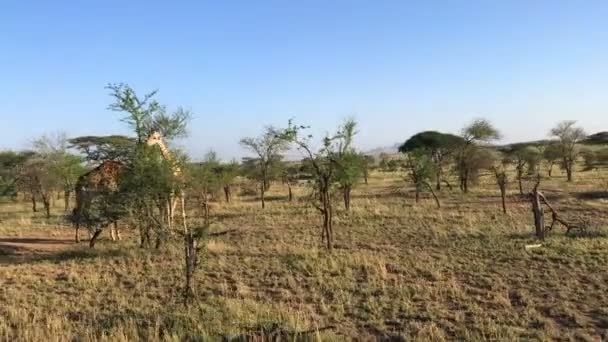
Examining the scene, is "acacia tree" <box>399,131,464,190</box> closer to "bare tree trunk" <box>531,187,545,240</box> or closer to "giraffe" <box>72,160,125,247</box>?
"bare tree trunk" <box>531,187,545,240</box>

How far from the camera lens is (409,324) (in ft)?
30.0

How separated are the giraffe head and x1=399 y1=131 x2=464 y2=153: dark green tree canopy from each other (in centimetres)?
2780

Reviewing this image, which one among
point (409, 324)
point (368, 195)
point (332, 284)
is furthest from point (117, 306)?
point (368, 195)

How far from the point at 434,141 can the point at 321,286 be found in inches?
1301

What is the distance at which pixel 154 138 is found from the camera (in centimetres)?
1656

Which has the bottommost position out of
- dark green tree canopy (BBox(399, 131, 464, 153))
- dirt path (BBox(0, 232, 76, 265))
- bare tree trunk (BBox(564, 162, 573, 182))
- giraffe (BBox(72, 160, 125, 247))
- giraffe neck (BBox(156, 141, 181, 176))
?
dirt path (BBox(0, 232, 76, 265))

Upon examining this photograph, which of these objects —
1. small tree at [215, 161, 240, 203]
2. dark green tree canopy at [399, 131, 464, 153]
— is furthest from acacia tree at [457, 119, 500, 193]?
small tree at [215, 161, 240, 203]

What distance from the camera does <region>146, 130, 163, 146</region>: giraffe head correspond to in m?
16.2

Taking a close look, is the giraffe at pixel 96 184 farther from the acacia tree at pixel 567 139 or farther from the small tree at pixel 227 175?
the acacia tree at pixel 567 139

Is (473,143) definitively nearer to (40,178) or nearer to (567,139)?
(567,139)

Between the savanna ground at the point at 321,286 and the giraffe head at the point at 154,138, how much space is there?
3.25 metres

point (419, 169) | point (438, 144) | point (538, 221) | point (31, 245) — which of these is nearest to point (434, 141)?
point (438, 144)

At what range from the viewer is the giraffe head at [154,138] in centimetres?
1617

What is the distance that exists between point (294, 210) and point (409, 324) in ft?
60.8
